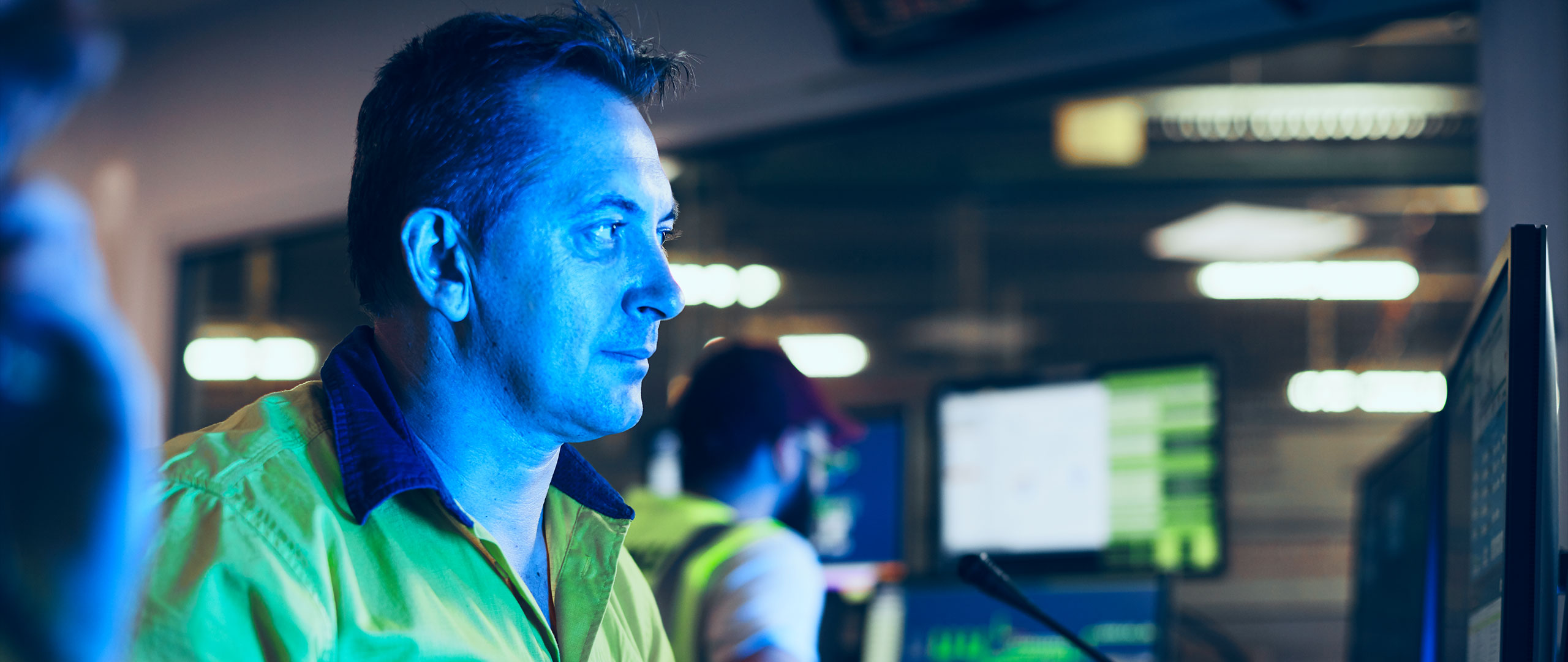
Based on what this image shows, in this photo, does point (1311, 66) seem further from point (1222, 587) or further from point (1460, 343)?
point (1460, 343)

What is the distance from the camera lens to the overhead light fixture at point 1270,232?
19.4ft

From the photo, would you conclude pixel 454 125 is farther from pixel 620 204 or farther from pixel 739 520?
pixel 739 520

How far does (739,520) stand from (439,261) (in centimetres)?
115

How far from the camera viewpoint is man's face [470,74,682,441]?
0.94 m

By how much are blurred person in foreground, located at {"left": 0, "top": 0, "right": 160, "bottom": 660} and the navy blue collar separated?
1.94 ft

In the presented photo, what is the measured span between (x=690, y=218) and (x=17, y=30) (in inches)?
211

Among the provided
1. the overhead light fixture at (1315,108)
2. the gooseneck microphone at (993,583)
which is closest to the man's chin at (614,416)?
the gooseneck microphone at (993,583)

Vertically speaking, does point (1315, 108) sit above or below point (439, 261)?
above

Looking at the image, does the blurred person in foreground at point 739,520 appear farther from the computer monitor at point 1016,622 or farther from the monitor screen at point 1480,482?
the monitor screen at point 1480,482

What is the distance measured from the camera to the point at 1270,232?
5949 millimetres

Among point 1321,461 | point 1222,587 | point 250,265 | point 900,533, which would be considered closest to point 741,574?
point 900,533

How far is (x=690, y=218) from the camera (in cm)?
555

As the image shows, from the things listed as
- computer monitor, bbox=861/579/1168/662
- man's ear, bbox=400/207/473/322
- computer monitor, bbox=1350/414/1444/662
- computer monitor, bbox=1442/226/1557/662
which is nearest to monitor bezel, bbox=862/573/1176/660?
computer monitor, bbox=861/579/1168/662

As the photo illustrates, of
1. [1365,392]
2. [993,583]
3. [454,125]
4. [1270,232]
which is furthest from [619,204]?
[1365,392]
